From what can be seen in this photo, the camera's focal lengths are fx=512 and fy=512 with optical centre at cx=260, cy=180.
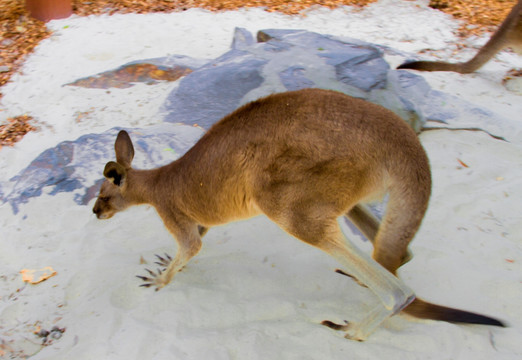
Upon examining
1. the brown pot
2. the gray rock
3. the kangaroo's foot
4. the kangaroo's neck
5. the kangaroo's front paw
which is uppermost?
the brown pot

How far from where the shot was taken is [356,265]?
2.57 meters

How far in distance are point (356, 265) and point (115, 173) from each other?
1542 mm

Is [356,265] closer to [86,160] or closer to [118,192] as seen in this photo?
[118,192]

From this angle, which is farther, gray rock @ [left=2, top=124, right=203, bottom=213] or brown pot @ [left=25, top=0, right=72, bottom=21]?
brown pot @ [left=25, top=0, right=72, bottom=21]

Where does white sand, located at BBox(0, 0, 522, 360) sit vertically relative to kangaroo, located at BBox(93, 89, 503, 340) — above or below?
below

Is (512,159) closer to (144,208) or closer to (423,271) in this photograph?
(423,271)

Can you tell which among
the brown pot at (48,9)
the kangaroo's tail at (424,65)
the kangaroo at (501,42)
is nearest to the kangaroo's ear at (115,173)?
the kangaroo's tail at (424,65)

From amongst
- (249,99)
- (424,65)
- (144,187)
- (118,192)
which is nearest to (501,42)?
(424,65)

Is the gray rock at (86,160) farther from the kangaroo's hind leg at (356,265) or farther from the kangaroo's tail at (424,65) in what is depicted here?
the kangaroo's tail at (424,65)

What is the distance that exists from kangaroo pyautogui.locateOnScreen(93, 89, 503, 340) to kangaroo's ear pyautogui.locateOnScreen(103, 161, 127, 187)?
2.00 ft

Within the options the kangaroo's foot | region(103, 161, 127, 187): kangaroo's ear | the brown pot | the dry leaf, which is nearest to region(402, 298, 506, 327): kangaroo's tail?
the kangaroo's foot

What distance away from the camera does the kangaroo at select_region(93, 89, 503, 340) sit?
2.54 m

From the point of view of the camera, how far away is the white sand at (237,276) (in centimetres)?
268

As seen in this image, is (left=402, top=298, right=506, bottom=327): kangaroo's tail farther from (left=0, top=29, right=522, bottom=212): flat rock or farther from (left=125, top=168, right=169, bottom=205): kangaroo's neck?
(left=0, top=29, right=522, bottom=212): flat rock
